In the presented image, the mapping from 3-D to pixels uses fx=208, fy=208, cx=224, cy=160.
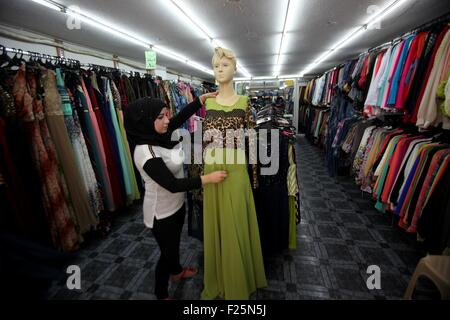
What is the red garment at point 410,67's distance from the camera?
1.83 metres

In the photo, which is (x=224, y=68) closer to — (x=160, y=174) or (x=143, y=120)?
(x=143, y=120)

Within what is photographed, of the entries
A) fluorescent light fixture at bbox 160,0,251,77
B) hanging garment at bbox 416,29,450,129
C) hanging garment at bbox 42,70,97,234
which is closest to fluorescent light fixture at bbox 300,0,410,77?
hanging garment at bbox 416,29,450,129

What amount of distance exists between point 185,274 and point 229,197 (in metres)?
0.88

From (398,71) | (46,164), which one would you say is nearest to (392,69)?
(398,71)

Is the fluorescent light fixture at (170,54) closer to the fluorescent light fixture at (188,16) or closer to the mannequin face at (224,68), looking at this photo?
the fluorescent light fixture at (188,16)

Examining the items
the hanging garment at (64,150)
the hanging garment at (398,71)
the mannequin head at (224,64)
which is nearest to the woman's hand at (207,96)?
the mannequin head at (224,64)

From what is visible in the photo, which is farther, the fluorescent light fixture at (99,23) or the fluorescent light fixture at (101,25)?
the fluorescent light fixture at (101,25)

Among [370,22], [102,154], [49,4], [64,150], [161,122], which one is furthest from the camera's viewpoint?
[370,22]

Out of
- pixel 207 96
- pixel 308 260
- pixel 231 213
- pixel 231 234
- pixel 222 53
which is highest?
pixel 222 53

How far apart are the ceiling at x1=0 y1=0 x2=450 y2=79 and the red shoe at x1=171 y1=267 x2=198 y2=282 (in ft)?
8.31

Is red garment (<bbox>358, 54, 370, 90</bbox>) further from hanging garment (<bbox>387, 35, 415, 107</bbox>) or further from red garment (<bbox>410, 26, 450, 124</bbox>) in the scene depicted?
red garment (<bbox>410, 26, 450, 124</bbox>)

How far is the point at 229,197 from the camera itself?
1312mm

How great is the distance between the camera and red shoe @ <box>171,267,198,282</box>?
166 centimetres
